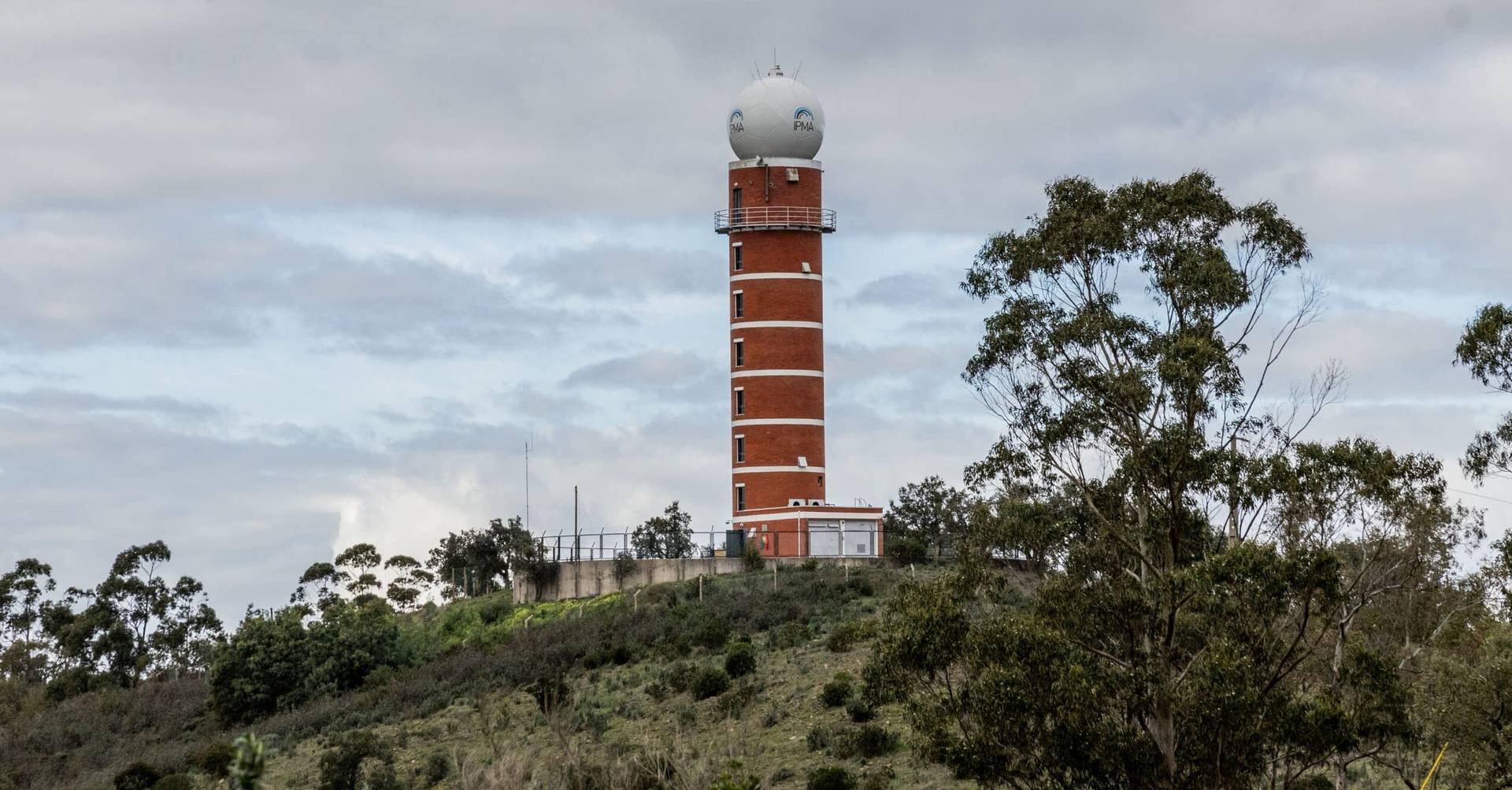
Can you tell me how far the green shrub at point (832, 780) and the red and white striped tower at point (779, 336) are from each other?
35953 mm

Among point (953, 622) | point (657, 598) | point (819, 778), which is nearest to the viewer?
point (953, 622)

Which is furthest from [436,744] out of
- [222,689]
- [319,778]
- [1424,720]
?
[1424,720]

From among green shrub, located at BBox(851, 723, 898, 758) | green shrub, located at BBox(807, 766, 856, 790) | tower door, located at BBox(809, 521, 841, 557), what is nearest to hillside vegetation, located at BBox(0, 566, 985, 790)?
green shrub, located at BBox(851, 723, 898, 758)

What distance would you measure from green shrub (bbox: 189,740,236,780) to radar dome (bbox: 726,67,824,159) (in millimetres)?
37009

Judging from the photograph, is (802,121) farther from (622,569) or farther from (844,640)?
(844,640)

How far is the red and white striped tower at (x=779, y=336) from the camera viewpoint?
260 ft

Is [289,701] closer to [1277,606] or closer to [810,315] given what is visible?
[810,315]

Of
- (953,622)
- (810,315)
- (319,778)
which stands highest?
(810,315)

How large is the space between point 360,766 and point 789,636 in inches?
632

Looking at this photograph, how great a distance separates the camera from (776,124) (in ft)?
269

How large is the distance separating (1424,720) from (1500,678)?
1.97 metres

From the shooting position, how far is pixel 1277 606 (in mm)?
31734

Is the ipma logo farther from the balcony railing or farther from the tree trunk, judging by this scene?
the tree trunk

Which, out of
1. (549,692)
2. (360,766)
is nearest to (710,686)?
(549,692)
